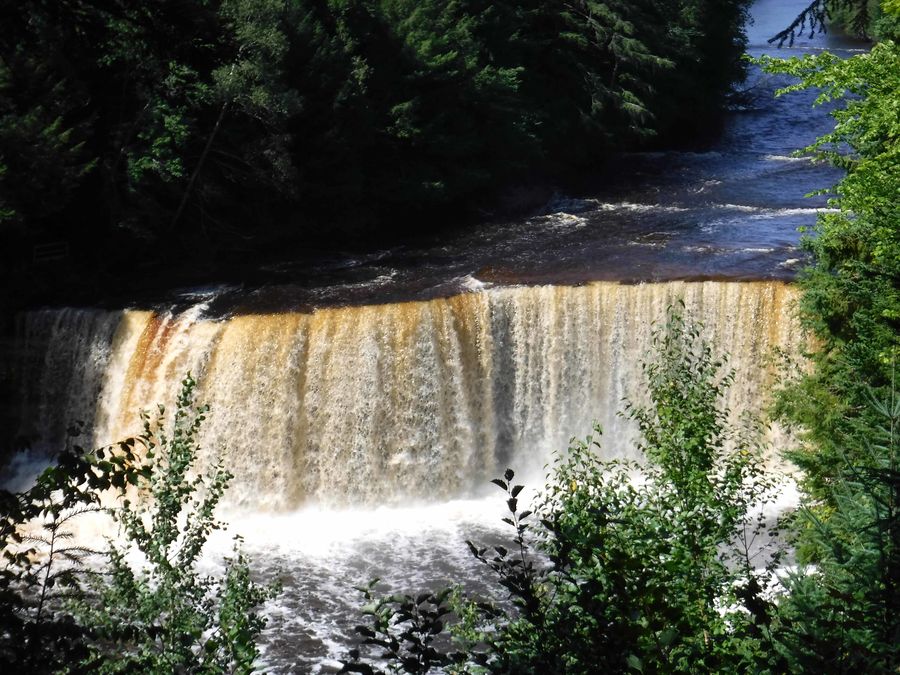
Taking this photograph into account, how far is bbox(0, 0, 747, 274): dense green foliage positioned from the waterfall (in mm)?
3260

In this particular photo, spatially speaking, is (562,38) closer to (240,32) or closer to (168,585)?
(240,32)

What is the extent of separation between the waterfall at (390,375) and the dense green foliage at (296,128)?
3260 millimetres

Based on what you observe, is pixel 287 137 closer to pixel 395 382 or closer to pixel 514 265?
pixel 514 265

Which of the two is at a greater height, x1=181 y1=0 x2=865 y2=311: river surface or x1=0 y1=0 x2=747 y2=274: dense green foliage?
x1=0 y1=0 x2=747 y2=274: dense green foliage

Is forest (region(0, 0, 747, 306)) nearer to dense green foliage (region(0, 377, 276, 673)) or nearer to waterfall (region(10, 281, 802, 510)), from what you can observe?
waterfall (region(10, 281, 802, 510))

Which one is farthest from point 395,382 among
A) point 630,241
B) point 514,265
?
point 630,241

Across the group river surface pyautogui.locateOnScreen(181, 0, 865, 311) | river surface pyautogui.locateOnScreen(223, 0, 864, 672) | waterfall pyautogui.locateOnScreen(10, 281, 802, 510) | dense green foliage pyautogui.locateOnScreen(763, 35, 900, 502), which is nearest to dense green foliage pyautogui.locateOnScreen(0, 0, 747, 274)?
river surface pyautogui.locateOnScreen(181, 0, 865, 311)

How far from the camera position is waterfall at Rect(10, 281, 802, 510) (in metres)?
17.8

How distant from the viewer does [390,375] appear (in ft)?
59.0

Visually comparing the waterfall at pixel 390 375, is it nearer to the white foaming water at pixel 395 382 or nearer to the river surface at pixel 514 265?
the white foaming water at pixel 395 382

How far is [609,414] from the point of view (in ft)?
61.2

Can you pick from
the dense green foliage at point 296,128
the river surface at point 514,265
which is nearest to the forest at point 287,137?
the dense green foliage at point 296,128

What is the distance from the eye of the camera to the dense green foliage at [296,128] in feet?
66.0

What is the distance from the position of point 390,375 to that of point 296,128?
729 centimetres
